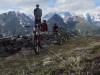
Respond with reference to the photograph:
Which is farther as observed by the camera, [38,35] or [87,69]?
[38,35]

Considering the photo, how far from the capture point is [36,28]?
80.2 feet

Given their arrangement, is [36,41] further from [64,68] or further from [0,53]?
[64,68]

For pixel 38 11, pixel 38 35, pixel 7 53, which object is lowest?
pixel 7 53

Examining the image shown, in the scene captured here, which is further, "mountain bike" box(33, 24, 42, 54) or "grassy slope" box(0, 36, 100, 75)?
"mountain bike" box(33, 24, 42, 54)

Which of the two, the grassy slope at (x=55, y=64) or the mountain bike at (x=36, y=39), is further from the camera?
the mountain bike at (x=36, y=39)

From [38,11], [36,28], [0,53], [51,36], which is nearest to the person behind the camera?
[36,28]

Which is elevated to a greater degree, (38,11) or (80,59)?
(38,11)

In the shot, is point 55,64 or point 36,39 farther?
point 36,39

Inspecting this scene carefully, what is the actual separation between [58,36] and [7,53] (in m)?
7.73

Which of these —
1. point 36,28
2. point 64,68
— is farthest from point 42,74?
point 36,28

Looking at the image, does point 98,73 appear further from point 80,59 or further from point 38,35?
point 38,35

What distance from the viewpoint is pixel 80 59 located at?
9.35 m

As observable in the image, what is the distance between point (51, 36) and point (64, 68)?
26351 millimetres

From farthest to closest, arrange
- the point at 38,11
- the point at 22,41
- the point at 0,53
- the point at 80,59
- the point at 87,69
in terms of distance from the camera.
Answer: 1. the point at 22,41
2. the point at 38,11
3. the point at 0,53
4. the point at 80,59
5. the point at 87,69
